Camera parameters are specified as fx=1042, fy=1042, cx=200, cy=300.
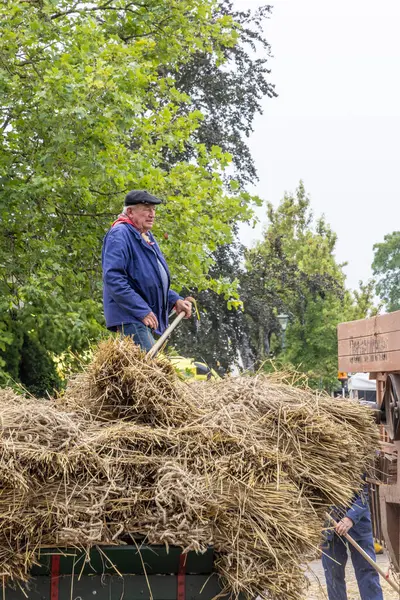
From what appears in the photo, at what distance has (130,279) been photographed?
614 centimetres

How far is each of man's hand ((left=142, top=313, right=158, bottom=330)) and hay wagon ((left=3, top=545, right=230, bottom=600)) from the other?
6.53 feet

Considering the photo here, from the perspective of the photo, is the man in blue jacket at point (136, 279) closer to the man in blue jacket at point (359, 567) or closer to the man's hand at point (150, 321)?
the man's hand at point (150, 321)

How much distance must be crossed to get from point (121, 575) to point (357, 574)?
11.6 feet

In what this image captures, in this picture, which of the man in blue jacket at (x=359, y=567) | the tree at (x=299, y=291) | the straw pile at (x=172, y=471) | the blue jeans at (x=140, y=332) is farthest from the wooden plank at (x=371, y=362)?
the tree at (x=299, y=291)

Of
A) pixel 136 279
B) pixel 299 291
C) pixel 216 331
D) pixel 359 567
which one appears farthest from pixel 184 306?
pixel 299 291

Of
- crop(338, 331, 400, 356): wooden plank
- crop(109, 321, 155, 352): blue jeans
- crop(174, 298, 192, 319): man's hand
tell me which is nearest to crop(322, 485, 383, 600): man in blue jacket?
crop(338, 331, 400, 356): wooden plank

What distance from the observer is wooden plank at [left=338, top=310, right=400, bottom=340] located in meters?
7.86

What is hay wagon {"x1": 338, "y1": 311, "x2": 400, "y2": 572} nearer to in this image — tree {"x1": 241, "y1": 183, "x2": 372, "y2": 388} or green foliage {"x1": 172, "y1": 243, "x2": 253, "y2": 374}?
green foliage {"x1": 172, "y1": 243, "x2": 253, "y2": 374}

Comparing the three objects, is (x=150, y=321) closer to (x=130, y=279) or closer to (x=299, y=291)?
(x=130, y=279)

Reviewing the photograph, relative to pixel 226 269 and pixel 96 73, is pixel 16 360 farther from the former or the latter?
pixel 226 269

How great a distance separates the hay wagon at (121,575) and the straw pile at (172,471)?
6 centimetres

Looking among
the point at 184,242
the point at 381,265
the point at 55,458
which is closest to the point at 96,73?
the point at 184,242

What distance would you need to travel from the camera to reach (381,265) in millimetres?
79250

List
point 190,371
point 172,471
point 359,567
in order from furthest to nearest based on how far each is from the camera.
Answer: point 359,567 → point 190,371 → point 172,471
